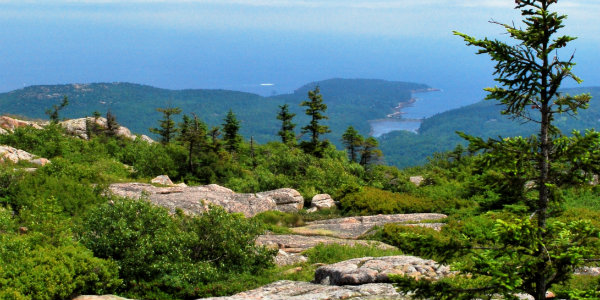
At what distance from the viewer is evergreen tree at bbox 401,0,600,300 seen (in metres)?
6.88

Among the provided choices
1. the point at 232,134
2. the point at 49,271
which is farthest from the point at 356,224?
the point at 232,134

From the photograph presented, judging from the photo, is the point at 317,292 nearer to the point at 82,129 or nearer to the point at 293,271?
the point at 293,271

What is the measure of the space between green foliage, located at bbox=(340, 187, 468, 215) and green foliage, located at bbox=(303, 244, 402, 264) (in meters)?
9.62

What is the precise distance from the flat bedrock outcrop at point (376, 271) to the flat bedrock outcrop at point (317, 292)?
0.42 metres

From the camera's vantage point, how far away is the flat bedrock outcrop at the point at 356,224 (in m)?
21.6

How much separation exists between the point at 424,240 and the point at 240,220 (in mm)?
9030

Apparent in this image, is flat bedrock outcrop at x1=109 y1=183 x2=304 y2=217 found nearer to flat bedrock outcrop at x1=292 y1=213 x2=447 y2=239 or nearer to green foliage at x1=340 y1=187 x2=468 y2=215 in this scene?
green foliage at x1=340 y1=187 x2=468 y2=215

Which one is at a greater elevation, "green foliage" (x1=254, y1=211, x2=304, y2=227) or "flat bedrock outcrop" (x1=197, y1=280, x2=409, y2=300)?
"flat bedrock outcrop" (x1=197, y1=280, x2=409, y2=300)

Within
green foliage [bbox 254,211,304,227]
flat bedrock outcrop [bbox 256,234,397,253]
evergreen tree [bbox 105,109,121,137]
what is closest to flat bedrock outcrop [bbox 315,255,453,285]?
flat bedrock outcrop [bbox 256,234,397,253]

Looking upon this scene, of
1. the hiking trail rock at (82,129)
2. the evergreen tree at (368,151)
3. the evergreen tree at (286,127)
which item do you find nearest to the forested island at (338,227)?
the evergreen tree at (368,151)

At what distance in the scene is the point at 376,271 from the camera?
515 inches

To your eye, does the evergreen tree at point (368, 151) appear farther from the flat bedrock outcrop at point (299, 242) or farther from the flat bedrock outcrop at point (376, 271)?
the flat bedrock outcrop at point (376, 271)

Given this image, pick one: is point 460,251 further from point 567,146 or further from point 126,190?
point 126,190

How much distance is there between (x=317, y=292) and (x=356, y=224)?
1159 centimetres
